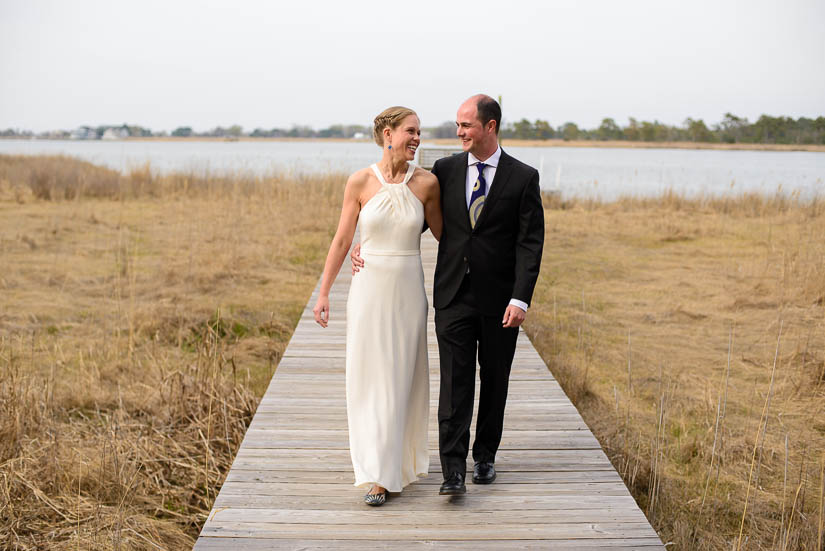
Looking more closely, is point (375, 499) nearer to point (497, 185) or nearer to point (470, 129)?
point (497, 185)

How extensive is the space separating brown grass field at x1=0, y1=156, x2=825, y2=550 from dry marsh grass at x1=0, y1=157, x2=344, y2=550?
3 centimetres

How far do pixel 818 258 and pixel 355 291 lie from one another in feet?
29.6

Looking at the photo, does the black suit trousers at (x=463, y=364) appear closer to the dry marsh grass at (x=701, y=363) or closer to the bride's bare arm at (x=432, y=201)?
the bride's bare arm at (x=432, y=201)

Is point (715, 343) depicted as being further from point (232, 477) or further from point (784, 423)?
point (232, 477)

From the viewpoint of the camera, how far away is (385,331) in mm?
2834

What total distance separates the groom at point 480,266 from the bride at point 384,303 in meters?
0.11

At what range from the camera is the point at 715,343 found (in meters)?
7.77

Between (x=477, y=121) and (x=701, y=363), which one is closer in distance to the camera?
(x=477, y=121)

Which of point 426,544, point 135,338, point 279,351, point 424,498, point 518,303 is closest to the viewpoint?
point 426,544

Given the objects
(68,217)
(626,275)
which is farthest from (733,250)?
(68,217)

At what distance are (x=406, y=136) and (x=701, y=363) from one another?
5374 millimetres

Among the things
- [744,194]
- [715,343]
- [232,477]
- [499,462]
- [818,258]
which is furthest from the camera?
[744,194]

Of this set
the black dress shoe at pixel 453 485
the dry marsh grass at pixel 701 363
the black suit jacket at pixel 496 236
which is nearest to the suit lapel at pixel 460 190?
the black suit jacket at pixel 496 236

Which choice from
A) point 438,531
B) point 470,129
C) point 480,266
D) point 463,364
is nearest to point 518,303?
point 480,266
